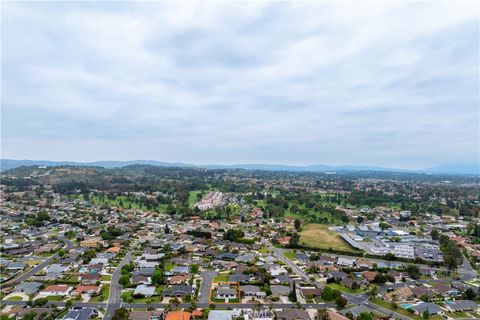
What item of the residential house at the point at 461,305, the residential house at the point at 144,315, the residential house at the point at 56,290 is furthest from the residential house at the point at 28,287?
the residential house at the point at 461,305

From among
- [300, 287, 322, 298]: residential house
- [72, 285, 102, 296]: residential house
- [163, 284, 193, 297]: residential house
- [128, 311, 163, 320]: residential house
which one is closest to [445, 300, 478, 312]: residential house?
[300, 287, 322, 298]: residential house

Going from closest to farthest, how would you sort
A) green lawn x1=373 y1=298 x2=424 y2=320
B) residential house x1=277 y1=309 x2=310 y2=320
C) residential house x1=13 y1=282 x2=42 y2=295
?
residential house x1=277 y1=309 x2=310 y2=320 < green lawn x1=373 y1=298 x2=424 y2=320 < residential house x1=13 y1=282 x2=42 y2=295

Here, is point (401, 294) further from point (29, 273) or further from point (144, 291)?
point (29, 273)

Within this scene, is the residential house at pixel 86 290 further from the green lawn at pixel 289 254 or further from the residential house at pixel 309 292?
the green lawn at pixel 289 254

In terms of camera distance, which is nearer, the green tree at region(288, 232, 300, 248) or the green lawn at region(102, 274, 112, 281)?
the green lawn at region(102, 274, 112, 281)

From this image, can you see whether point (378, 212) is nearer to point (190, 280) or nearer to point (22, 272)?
point (190, 280)

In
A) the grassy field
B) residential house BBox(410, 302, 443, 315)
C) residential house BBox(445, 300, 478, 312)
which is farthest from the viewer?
the grassy field

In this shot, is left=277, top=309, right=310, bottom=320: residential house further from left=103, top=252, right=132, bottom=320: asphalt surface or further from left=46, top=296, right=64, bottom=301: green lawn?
left=46, top=296, right=64, bottom=301: green lawn

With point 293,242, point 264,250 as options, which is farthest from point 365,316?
point 293,242
